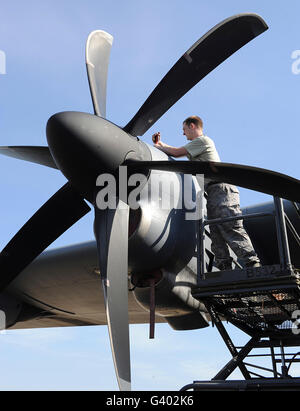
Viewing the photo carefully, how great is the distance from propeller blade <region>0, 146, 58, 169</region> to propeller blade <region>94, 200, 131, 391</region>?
160 cm

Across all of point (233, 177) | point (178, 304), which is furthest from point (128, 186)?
point (178, 304)

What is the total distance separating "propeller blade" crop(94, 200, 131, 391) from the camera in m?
5.64

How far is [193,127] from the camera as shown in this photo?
7094 millimetres

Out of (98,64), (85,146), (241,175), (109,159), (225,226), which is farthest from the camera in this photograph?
(98,64)

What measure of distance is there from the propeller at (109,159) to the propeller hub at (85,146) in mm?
13

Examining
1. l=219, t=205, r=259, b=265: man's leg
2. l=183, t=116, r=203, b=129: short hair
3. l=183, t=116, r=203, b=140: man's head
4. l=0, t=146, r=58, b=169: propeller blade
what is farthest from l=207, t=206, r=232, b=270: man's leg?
l=0, t=146, r=58, b=169: propeller blade

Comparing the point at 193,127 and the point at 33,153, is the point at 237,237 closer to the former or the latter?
the point at 193,127

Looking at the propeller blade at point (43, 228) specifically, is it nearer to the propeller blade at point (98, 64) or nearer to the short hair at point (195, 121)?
the propeller blade at point (98, 64)

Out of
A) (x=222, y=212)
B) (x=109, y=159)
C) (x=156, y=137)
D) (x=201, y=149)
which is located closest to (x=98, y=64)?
(x=156, y=137)

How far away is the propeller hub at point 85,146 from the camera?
5750 mm

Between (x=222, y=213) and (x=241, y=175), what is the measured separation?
964mm

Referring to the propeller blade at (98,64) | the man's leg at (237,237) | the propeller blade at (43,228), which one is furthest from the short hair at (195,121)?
the propeller blade at (43,228)

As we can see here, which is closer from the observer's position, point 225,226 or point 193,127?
point 225,226
